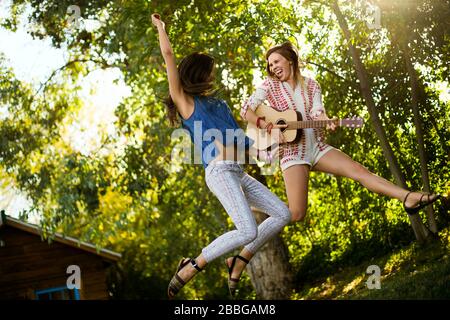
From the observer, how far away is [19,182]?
35.0 ft

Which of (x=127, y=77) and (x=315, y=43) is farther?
(x=127, y=77)

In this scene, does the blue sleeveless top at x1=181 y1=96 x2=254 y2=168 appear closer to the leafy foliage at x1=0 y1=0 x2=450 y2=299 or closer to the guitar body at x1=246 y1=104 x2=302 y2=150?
the guitar body at x1=246 y1=104 x2=302 y2=150

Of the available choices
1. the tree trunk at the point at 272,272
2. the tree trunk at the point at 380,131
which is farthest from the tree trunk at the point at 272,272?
the tree trunk at the point at 380,131

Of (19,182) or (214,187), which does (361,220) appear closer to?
(19,182)

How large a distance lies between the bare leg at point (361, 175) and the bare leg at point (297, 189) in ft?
0.50

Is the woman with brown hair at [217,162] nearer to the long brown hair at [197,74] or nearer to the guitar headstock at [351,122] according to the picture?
the long brown hair at [197,74]

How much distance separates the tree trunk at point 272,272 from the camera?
10516mm

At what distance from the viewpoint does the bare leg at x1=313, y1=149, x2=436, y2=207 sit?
4.39m

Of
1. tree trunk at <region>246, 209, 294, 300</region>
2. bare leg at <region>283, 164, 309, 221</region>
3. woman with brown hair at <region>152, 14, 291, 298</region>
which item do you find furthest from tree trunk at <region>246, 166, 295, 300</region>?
woman with brown hair at <region>152, 14, 291, 298</region>

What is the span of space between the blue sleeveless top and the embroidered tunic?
0.50 metres
